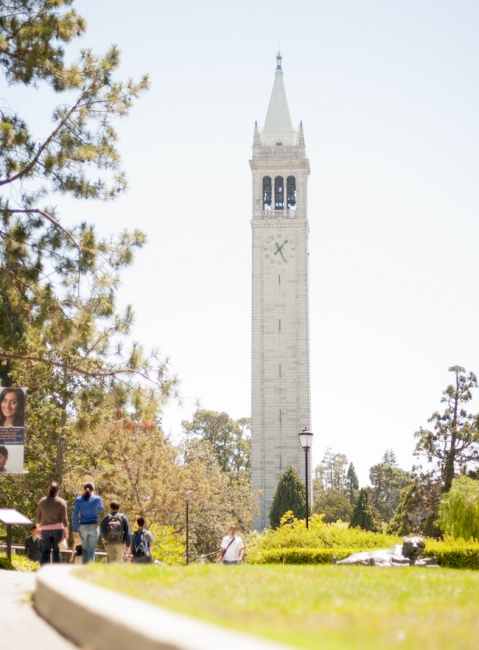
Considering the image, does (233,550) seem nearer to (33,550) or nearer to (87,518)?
(87,518)

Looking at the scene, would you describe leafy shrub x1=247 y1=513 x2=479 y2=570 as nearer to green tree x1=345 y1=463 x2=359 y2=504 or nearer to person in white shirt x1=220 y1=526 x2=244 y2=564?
person in white shirt x1=220 y1=526 x2=244 y2=564

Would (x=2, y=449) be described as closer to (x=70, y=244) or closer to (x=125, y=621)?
(x=70, y=244)

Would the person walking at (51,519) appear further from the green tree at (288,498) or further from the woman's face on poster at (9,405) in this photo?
the green tree at (288,498)

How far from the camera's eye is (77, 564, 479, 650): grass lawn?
15.3 feet

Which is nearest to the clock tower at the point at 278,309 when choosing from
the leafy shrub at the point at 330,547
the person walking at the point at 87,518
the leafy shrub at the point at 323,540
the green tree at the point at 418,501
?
the green tree at the point at 418,501

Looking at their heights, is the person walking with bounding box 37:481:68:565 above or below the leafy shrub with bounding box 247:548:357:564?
above

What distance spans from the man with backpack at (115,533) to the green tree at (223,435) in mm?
73011

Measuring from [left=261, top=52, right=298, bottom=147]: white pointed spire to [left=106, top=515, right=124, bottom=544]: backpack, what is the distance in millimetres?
68563

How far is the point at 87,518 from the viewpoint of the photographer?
12961 mm

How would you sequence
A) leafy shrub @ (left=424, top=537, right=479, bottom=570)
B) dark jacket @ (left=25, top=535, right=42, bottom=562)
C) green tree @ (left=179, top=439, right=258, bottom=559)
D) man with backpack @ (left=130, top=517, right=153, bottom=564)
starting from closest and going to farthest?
man with backpack @ (left=130, top=517, right=153, bottom=564) < leafy shrub @ (left=424, top=537, right=479, bottom=570) < dark jacket @ (left=25, top=535, right=42, bottom=562) < green tree @ (left=179, top=439, right=258, bottom=559)

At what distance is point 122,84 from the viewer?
18312mm

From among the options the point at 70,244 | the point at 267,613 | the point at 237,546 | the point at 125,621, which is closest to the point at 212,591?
the point at 267,613

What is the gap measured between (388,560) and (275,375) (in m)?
56.1

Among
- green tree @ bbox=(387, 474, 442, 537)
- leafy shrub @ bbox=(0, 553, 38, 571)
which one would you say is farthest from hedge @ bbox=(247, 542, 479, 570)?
green tree @ bbox=(387, 474, 442, 537)
